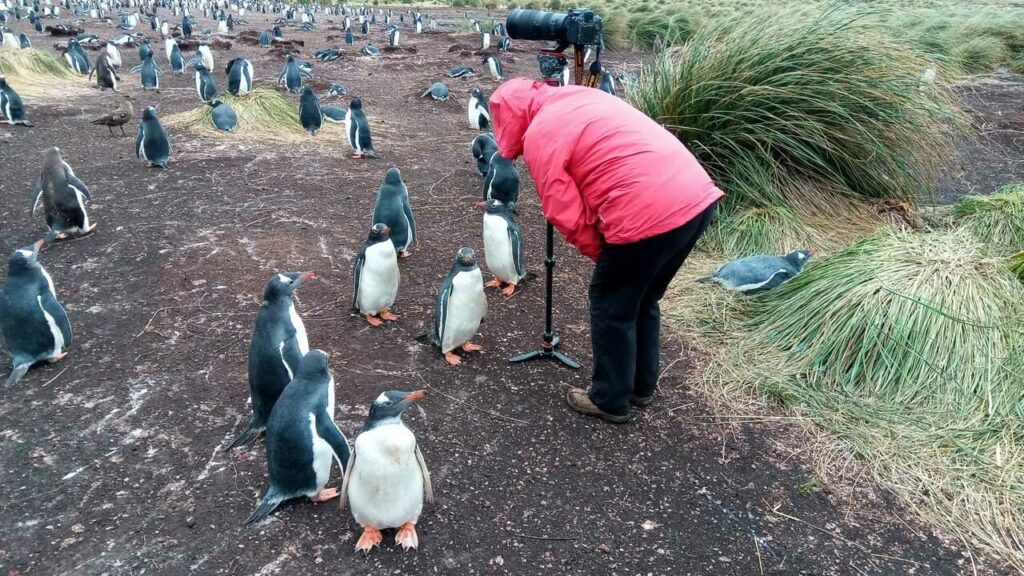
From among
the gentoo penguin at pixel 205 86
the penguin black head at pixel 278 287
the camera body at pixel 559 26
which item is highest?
the camera body at pixel 559 26

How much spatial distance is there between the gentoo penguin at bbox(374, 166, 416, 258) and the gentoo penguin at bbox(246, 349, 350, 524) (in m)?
2.28

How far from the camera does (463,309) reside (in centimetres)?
361

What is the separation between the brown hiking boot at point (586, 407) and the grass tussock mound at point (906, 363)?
0.60 meters

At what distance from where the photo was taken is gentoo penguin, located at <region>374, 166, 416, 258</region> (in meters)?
4.75

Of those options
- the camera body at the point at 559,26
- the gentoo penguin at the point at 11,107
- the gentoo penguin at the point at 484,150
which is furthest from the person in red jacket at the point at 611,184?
the gentoo penguin at the point at 11,107

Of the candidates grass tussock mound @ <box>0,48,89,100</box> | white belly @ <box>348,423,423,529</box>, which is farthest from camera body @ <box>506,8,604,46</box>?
grass tussock mound @ <box>0,48,89,100</box>

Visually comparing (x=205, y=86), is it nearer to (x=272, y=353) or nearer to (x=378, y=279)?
(x=378, y=279)

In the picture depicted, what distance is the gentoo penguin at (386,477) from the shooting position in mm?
2281

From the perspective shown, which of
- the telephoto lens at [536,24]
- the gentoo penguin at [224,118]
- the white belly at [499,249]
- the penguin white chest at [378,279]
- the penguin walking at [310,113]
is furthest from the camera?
the penguin walking at [310,113]

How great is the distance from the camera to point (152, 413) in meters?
3.12

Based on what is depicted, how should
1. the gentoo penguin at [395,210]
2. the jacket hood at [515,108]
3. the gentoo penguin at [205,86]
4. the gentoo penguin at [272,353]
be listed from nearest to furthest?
the jacket hood at [515,108] < the gentoo penguin at [272,353] < the gentoo penguin at [395,210] < the gentoo penguin at [205,86]

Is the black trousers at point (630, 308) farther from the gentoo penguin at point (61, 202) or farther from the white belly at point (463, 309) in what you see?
the gentoo penguin at point (61, 202)

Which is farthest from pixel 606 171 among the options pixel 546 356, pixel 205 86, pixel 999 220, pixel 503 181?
pixel 205 86

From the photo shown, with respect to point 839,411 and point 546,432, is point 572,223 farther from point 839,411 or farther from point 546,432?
point 839,411
